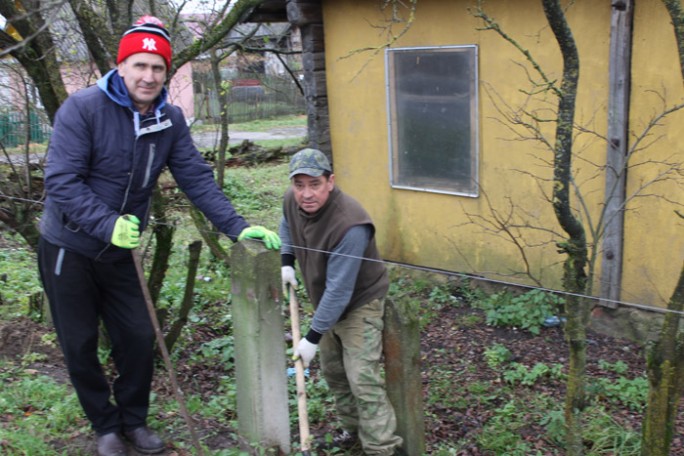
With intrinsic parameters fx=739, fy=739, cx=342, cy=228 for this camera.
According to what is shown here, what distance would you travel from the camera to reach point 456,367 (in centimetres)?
568

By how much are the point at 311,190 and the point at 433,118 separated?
3.66 m

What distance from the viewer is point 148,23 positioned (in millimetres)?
3393

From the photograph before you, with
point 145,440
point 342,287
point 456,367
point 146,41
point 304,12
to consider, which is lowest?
point 456,367

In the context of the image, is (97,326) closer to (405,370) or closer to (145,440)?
(145,440)

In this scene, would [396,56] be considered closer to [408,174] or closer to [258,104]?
[408,174]

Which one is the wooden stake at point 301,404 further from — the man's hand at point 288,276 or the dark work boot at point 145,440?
the dark work boot at point 145,440

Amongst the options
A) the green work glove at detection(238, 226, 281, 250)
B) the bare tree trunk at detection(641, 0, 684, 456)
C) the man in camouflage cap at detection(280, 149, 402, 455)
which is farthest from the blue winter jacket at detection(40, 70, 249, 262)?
the bare tree trunk at detection(641, 0, 684, 456)

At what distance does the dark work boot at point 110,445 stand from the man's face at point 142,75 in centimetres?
164

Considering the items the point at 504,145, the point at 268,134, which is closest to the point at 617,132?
the point at 504,145

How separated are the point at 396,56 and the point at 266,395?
442 cm

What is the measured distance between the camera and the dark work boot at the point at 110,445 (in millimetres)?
3629

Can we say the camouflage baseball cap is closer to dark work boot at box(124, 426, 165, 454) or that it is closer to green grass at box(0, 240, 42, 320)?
dark work boot at box(124, 426, 165, 454)

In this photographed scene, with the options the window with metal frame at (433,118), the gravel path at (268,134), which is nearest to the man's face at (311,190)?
the window with metal frame at (433,118)

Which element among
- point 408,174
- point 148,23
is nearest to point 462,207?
point 408,174
